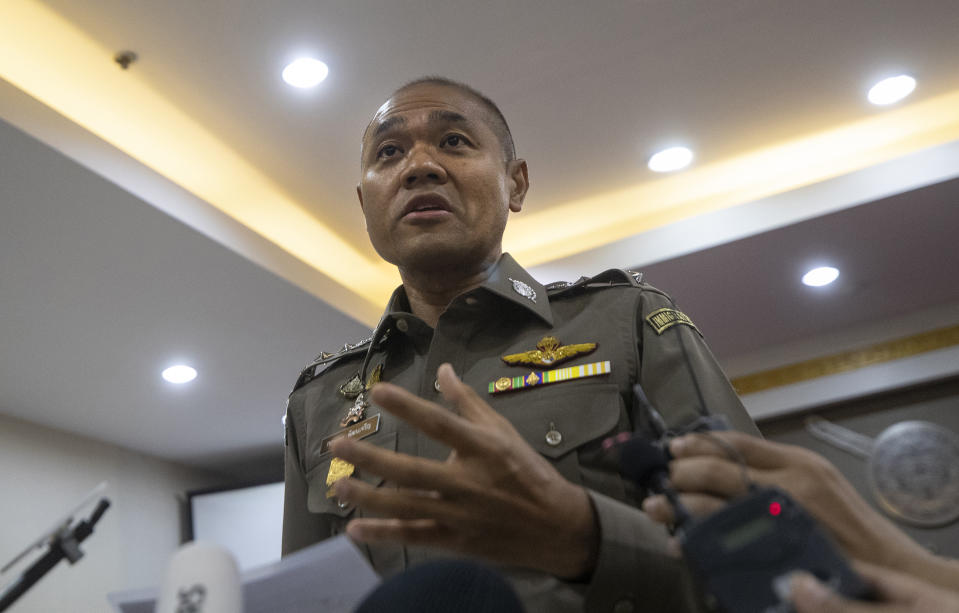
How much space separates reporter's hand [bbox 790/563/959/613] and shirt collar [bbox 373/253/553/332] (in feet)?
2.39

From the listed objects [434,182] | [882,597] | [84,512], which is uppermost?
[84,512]

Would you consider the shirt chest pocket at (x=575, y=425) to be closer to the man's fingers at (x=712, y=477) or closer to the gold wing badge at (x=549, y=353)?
the gold wing badge at (x=549, y=353)

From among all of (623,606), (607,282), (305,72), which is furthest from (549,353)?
(305,72)

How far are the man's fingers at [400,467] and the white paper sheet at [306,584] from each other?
0.09 metres

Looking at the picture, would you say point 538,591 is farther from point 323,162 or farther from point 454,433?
point 323,162

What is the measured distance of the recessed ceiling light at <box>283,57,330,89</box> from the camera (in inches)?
122

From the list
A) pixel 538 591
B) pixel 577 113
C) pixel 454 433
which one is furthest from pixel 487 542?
pixel 577 113

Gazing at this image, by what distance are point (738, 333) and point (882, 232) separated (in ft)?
3.64

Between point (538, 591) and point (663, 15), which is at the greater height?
point (663, 15)

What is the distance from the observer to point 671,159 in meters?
3.99

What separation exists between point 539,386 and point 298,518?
0.40 metres

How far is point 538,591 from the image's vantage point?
2.76 feet

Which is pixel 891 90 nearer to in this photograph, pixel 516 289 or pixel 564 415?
pixel 516 289

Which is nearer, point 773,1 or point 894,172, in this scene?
point 773,1
